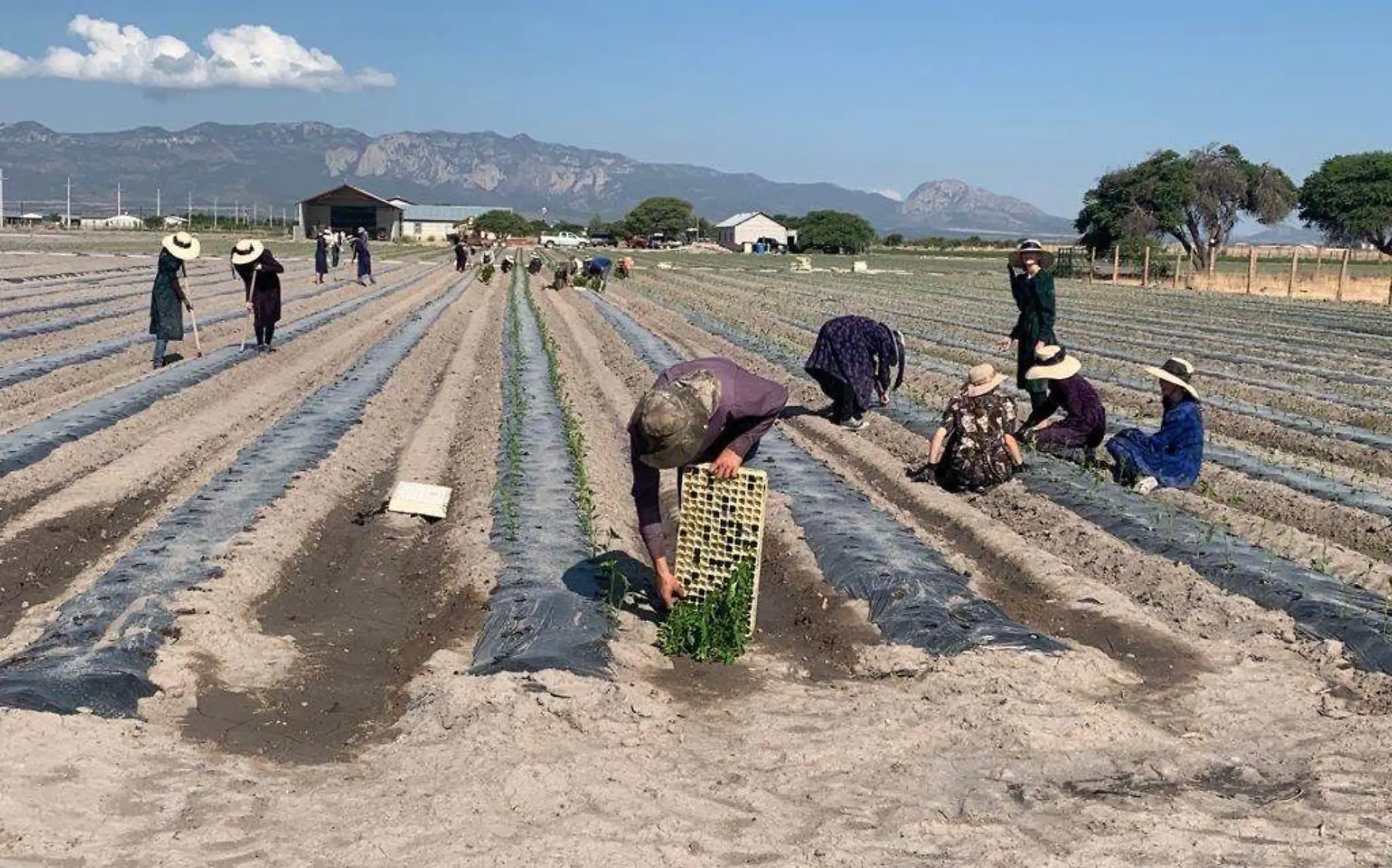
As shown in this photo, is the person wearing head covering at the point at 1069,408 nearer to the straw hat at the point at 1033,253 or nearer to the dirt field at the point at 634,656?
the dirt field at the point at 634,656

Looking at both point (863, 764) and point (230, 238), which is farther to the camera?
point (230, 238)

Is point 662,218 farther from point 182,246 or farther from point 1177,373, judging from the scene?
point 1177,373

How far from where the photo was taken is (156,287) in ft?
47.1

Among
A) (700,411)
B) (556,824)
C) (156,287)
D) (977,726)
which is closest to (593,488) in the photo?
(700,411)

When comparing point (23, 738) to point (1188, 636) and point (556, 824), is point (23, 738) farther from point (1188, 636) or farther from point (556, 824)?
point (1188, 636)

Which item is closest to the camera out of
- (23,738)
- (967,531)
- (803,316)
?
(23,738)

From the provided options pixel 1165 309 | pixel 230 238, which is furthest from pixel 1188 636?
pixel 230 238

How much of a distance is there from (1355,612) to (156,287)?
1221 centimetres

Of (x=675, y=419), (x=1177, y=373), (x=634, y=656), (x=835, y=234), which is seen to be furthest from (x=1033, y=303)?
(x=835, y=234)

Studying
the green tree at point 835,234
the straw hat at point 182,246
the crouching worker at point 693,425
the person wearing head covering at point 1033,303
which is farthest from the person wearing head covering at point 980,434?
the green tree at point 835,234

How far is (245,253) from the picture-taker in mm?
15531

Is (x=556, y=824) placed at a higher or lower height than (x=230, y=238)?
lower

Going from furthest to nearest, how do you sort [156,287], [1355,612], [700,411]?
1. [156,287]
2. [1355,612]
3. [700,411]

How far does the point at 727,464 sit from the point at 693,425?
1.10 feet
